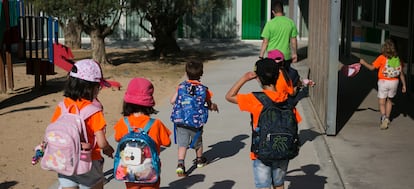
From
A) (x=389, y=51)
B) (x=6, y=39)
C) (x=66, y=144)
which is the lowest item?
(x=66, y=144)

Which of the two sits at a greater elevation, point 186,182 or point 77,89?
point 77,89

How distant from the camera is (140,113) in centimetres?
441

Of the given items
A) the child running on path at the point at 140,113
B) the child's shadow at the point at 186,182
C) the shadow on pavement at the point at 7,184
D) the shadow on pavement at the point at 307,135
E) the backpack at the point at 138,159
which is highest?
the child running on path at the point at 140,113

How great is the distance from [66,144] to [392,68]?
17.6ft

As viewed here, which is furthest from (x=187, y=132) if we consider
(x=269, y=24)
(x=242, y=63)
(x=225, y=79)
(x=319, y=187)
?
(x=242, y=63)

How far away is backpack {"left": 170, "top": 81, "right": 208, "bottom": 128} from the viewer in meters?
6.11

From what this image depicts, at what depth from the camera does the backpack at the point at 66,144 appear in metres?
4.06

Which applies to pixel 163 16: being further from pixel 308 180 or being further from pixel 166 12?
pixel 308 180

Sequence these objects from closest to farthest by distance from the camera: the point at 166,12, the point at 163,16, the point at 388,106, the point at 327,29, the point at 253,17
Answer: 1. the point at 327,29
2. the point at 388,106
3. the point at 166,12
4. the point at 163,16
5. the point at 253,17

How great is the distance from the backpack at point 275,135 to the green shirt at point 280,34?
4.39 meters

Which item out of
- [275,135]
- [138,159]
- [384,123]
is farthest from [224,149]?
[138,159]

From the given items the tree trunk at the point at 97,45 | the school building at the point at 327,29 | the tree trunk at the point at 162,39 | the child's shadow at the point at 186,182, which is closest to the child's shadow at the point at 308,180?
the child's shadow at the point at 186,182

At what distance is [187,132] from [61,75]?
33.0 feet

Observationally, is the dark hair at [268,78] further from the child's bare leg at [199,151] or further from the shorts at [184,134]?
the child's bare leg at [199,151]
